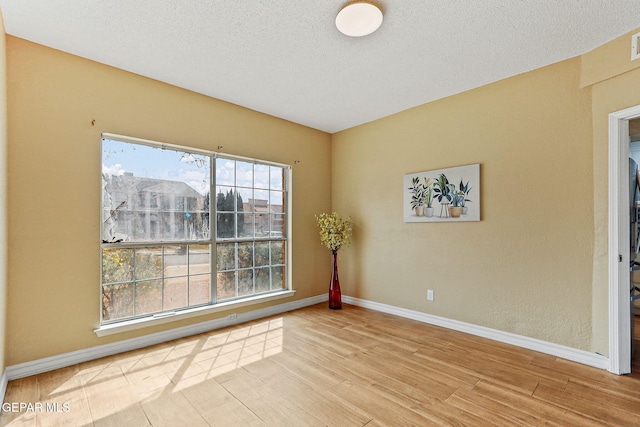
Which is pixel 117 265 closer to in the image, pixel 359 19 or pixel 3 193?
pixel 3 193

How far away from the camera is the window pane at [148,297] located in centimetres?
305

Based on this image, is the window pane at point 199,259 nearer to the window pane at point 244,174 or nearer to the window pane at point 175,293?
the window pane at point 175,293

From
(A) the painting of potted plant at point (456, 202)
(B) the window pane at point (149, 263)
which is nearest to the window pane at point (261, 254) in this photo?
(B) the window pane at point (149, 263)

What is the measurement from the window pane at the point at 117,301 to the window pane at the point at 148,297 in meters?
0.07

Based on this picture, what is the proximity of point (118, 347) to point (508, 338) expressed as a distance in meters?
3.82

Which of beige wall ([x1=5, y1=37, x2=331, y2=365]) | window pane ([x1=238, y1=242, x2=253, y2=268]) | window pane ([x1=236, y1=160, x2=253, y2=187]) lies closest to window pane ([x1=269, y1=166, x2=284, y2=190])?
window pane ([x1=236, y1=160, x2=253, y2=187])

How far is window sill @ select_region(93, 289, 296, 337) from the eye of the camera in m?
2.80

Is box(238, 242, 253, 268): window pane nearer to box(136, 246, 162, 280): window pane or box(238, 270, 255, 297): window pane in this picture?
box(238, 270, 255, 297): window pane

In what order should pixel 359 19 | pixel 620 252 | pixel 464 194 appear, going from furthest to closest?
1. pixel 464 194
2. pixel 620 252
3. pixel 359 19

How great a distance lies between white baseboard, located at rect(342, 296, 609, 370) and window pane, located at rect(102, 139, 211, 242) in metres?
2.69

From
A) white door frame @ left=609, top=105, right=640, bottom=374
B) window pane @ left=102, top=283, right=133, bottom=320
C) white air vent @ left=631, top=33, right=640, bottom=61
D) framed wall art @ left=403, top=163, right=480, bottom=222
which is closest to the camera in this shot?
white air vent @ left=631, top=33, right=640, bottom=61

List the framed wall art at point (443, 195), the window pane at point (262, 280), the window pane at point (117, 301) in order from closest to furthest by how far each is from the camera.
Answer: the window pane at point (117, 301) → the framed wall art at point (443, 195) → the window pane at point (262, 280)

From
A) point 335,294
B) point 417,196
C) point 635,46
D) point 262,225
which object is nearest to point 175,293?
point 262,225

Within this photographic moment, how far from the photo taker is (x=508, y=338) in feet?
10.1
